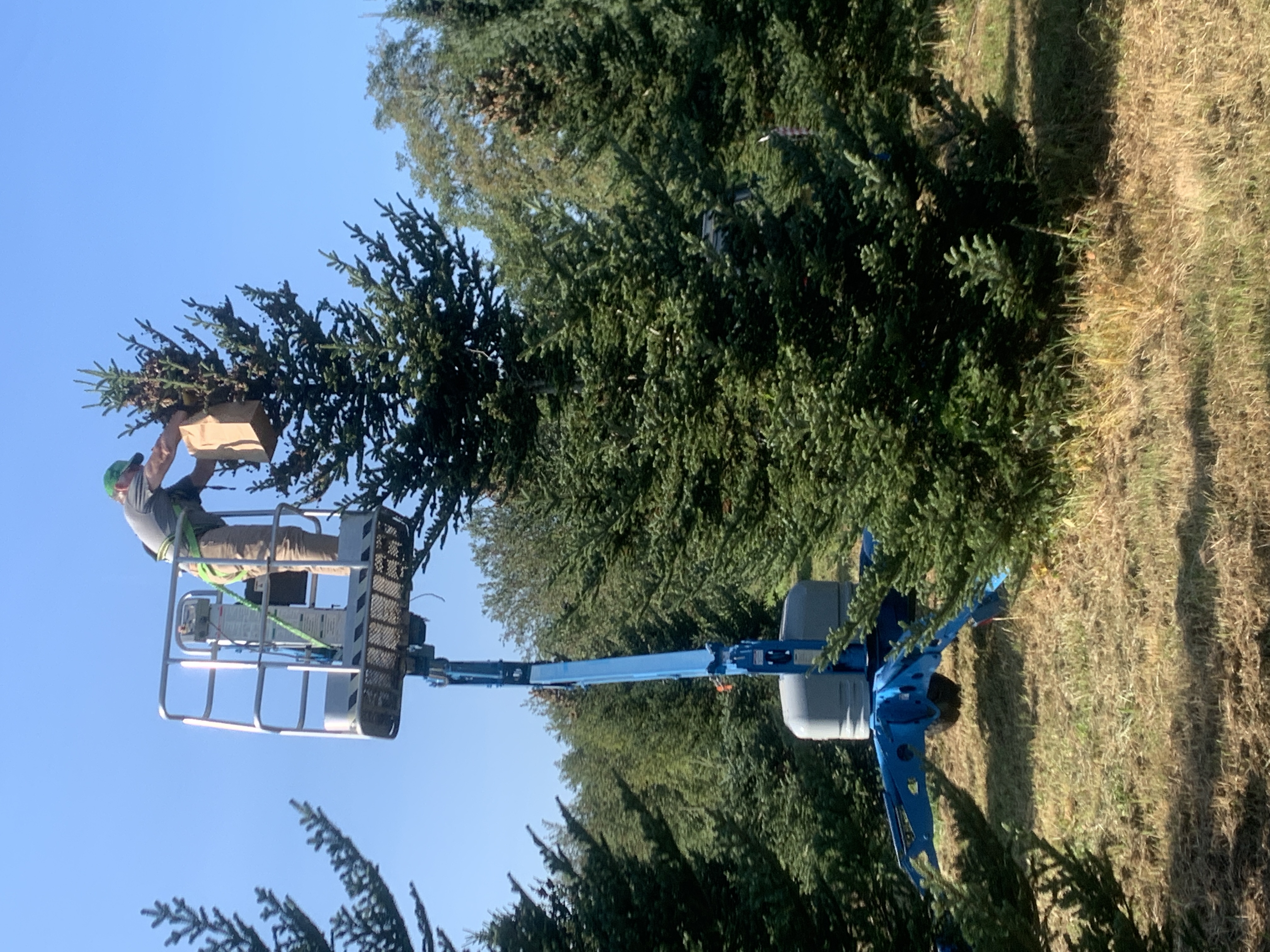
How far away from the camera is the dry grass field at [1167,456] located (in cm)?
599

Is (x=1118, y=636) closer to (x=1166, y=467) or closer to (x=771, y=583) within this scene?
(x=1166, y=467)

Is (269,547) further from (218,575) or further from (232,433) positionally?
(232,433)

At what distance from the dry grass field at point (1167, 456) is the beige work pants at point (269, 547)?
575 cm

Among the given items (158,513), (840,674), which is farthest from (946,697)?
(158,513)

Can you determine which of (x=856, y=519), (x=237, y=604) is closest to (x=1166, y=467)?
(x=856, y=519)

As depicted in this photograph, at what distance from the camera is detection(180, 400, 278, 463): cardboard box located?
7695 mm

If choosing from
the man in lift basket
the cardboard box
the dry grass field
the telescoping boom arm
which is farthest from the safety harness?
the dry grass field

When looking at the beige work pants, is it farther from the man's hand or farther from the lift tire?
the lift tire

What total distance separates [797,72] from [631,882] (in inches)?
285

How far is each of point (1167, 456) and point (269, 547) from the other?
6565mm

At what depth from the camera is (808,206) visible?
7.28m

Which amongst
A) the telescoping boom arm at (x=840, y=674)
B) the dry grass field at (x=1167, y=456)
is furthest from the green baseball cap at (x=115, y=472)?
the dry grass field at (x=1167, y=456)

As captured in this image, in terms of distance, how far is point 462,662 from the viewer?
9594 mm

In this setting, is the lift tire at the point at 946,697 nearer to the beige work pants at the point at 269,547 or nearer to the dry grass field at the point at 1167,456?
the dry grass field at the point at 1167,456
